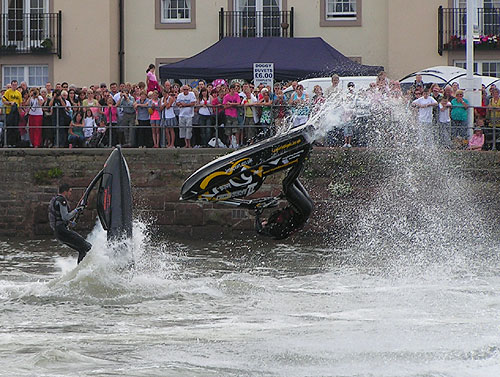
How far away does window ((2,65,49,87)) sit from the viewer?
35812 mm

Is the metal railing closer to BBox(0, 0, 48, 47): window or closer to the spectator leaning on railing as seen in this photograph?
the spectator leaning on railing

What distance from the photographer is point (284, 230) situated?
16281mm

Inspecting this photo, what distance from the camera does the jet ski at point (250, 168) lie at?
1573cm

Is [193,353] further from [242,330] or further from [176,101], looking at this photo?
[176,101]

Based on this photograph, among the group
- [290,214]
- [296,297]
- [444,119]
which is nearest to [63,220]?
[296,297]

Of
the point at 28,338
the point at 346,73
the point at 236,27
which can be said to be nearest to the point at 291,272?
the point at 28,338

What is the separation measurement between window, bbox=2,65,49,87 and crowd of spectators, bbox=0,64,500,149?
8.87 metres

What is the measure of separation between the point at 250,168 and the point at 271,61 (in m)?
14.6

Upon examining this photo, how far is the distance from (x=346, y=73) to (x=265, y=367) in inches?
682

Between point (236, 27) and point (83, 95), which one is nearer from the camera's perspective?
point (83, 95)

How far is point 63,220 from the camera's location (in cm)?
1867

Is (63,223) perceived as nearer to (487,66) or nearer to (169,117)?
(169,117)

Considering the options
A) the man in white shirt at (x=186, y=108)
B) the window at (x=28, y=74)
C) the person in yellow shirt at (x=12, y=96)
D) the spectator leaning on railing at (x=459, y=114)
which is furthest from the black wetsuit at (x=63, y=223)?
the window at (x=28, y=74)

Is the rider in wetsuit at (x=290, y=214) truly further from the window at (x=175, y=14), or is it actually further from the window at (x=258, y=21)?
the window at (x=175, y=14)
